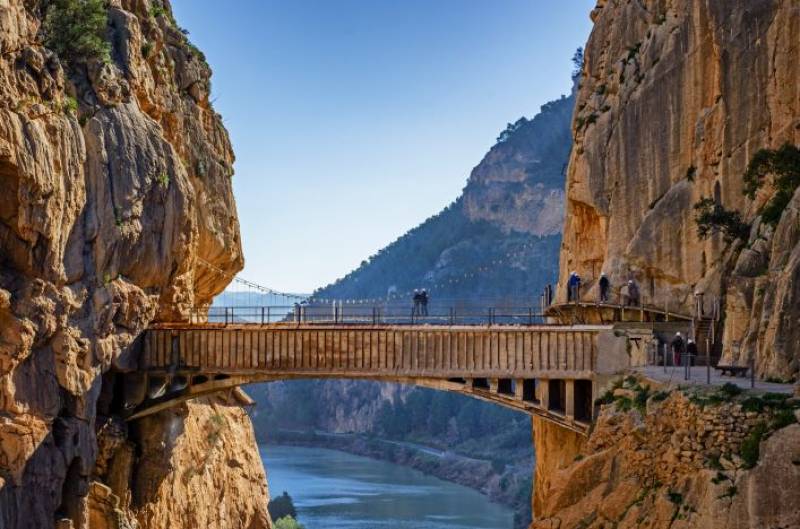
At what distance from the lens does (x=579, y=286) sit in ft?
149

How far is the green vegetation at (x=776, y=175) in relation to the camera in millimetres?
29969

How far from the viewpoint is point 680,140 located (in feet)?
130

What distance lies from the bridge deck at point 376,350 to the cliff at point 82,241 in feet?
5.26

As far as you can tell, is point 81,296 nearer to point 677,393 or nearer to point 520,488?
point 677,393

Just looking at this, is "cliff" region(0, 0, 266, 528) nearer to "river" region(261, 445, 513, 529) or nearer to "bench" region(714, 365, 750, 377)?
"bench" region(714, 365, 750, 377)

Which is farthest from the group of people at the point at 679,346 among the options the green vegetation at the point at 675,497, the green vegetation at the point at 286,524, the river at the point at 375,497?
the river at the point at 375,497

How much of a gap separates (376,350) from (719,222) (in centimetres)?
1104

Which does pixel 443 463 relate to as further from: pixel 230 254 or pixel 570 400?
pixel 570 400

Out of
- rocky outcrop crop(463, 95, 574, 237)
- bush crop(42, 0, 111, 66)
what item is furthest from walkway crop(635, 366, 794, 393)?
rocky outcrop crop(463, 95, 574, 237)

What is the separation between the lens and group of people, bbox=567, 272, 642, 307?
133ft

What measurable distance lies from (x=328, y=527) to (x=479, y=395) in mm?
59214

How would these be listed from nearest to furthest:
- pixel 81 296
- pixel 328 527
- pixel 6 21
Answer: pixel 6 21
pixel 81 296
pixel 328 527

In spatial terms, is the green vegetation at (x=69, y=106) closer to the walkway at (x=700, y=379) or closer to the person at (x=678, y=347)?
the walkway at (x=700, y=379)

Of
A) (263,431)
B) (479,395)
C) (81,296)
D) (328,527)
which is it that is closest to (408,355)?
(479,395)
